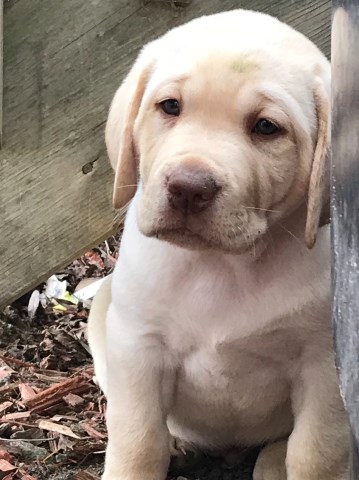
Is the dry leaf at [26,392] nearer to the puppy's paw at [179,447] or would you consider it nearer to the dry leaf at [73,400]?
the dry leaf at [73,400]

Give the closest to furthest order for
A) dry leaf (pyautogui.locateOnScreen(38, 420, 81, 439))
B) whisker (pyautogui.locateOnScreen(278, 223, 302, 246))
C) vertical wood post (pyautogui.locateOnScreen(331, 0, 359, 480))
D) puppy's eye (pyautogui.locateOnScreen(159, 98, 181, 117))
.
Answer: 1. vertical wood post (pyautogui.locateOnScreen(331, 0, 359, 480))
2. puppy's eye (pyautogui.locateOnScreen(159, 98, 181, 117))
3. whisker (pyautogui.locateOnScreen(278, 223, 302, 246))
4. dry leaf (pyautogui.locateOnScreen(38, 420, 81, 439))

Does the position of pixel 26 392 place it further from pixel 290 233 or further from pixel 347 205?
pixel 347 205

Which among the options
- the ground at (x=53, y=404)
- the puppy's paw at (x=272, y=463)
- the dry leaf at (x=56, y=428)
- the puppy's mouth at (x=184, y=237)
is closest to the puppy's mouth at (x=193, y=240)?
the puppy's mouth at (x=184, y=237)

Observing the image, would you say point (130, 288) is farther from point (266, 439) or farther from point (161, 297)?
point (266, 439)

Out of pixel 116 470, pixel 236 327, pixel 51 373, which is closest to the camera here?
pixel 236 327

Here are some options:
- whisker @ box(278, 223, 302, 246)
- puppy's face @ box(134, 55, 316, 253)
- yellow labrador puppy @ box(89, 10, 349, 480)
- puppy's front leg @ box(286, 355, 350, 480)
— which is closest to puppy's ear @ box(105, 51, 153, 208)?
yellow labrador puppy @ box(89, 10, 349, 480)

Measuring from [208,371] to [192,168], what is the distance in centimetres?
74

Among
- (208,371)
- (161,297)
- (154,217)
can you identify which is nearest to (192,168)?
(154,217)

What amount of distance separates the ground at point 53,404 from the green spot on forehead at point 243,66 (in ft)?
4.67

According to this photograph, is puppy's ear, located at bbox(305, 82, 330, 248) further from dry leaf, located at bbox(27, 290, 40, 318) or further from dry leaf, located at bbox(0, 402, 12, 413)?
dry leaf, located at bbox(27, 290, 40, 318)

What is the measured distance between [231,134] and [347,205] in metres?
0.69

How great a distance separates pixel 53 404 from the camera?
3.79 meters

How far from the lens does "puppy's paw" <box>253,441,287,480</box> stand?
3305 millimetres

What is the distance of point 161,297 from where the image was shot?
118 inches
